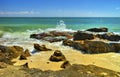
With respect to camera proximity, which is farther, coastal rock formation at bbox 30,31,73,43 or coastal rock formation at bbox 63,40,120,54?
coastal rock formation at bbox 30,31,73,43

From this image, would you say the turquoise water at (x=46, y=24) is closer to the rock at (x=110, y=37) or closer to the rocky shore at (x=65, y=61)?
the rock at (x=110, y=37)

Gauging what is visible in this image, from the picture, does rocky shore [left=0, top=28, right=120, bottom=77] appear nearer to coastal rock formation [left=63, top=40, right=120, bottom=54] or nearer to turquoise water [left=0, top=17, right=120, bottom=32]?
coastal rock formation [left=63, top=40, right=120, bottom=54]

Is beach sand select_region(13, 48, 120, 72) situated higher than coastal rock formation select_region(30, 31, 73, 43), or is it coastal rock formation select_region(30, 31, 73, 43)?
beach sand select_region(13, 48, 120, 72)

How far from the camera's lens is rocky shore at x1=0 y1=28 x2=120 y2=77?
6719mm

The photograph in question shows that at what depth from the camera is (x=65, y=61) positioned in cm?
932

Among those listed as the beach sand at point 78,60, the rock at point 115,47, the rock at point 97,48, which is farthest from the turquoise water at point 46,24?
the beach sand at point 78,60

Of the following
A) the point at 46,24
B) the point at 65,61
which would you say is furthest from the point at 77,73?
the point at 46,24

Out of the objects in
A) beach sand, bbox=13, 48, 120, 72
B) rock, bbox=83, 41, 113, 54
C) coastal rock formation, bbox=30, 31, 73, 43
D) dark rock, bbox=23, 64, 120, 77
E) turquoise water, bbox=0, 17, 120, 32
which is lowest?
turquoise water, bbox=0, 17, 120, 32

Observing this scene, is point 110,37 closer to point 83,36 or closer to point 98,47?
point 83,36

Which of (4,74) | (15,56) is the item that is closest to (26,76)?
(4,74)

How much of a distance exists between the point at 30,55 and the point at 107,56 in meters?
4.13

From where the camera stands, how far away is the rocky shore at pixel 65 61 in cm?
672

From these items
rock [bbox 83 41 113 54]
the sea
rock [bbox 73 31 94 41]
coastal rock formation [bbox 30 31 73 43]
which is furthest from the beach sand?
coastal rock formation [bbox 30 31 73 43]

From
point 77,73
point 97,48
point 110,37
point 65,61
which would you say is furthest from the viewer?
point 110,37
